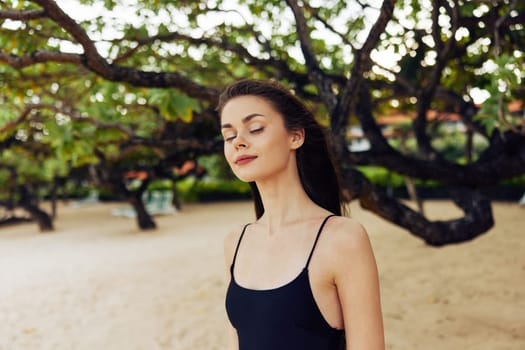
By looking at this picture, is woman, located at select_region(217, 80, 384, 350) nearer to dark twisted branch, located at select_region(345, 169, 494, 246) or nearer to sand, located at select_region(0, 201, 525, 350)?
dark twisted branch, located at select_region(345, 169, 494, 246)

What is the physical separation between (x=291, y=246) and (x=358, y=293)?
34 cm

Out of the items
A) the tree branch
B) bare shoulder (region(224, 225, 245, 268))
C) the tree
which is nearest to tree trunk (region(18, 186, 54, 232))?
the tree

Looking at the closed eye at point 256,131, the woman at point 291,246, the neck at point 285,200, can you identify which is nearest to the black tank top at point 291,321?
the woman at point 291,246

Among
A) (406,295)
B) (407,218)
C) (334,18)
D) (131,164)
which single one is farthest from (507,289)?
(131,164)

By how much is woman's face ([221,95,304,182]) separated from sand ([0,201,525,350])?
3.83m

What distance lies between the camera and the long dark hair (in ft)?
6.11

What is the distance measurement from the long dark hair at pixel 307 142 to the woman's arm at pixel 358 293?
16.2 inches

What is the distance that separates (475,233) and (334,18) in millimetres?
3471

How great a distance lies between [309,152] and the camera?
1979 millimetres

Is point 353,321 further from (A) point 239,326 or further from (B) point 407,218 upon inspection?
(B) point 407,218

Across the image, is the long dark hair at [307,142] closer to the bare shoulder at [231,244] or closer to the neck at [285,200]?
the neck at [285,200]

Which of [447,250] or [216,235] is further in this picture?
[216,235]

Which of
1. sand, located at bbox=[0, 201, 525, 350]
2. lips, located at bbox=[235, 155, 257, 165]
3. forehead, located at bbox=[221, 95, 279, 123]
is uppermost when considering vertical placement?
forehead, located at bbox=[221, 95, 279, 123]

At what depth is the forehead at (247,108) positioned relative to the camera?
181 centimetres
